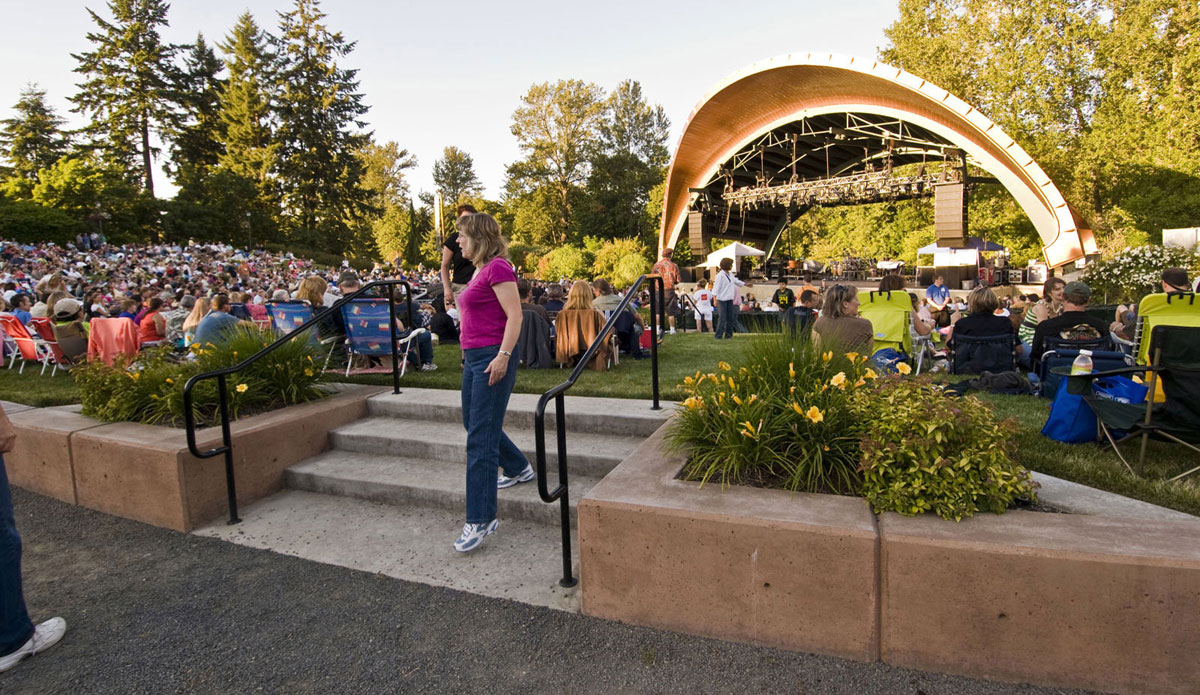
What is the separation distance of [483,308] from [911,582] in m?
2.32

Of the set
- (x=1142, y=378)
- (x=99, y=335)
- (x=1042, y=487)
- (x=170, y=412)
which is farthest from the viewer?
(x=99, y=335)

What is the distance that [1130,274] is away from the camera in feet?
50.9

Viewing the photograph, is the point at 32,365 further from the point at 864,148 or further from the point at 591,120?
the point at 591,120

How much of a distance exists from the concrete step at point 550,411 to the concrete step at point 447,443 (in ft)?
0.17

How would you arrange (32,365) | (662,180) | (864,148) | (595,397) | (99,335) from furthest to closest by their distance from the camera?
(662,180)
(864,148)
(32,365)
(99,335)
(595,397)

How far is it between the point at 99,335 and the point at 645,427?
721 centimetres

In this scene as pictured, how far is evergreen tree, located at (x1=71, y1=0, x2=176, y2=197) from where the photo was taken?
40500 millimetres

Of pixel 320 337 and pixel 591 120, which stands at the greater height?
pixel 591 120

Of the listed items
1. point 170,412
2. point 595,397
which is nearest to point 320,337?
point 170,412

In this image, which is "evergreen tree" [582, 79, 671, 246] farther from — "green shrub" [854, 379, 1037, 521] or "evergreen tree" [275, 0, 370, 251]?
"green shrub" [854, 379, 1037, 521]

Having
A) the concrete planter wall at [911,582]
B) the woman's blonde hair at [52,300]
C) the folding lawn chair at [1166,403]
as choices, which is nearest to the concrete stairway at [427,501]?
the concrete planter wall at [911,582]

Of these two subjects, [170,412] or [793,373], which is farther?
[170,412]

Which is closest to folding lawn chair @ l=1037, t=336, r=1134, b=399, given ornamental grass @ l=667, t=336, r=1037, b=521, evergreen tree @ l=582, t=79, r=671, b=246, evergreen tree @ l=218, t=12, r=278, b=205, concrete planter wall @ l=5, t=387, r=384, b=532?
ornamental grass @ l=667, t=336, r=1037, b=521

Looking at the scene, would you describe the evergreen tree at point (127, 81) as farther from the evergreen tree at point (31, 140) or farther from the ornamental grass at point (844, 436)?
the ornamental grass at point (844, 436)
